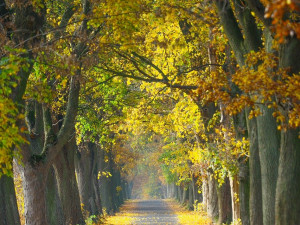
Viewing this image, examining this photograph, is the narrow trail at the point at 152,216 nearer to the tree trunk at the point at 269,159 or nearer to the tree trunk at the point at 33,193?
the tree trunk at the point at 33,193

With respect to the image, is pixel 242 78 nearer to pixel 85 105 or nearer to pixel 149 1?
pixel 149 1

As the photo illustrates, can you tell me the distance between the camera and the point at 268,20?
11031mm

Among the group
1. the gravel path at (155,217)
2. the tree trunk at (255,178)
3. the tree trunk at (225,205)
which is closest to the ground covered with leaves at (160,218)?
the gravel path at (155,217)

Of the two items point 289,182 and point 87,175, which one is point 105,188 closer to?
point 87,175

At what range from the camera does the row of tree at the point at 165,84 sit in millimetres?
10320

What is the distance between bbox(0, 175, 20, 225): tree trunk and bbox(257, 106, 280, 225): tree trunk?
23.6 feet

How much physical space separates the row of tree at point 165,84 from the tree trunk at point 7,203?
0.10 ft

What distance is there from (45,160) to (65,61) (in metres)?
7.13

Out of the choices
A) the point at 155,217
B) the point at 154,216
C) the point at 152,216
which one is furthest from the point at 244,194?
the point at 152,216

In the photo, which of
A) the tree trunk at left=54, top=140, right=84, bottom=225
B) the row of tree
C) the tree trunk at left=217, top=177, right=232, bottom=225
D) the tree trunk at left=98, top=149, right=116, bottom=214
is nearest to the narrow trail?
the tree trunk at left=98, top=149, right=116, bottom=214

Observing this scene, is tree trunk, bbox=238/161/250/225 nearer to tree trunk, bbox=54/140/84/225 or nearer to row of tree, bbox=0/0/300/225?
row of tree, bbox=0/0/300/225

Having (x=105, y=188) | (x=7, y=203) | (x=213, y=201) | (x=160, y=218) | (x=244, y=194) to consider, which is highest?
(x=7, y=203)

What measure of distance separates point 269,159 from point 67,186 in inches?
530

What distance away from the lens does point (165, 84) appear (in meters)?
19.2
